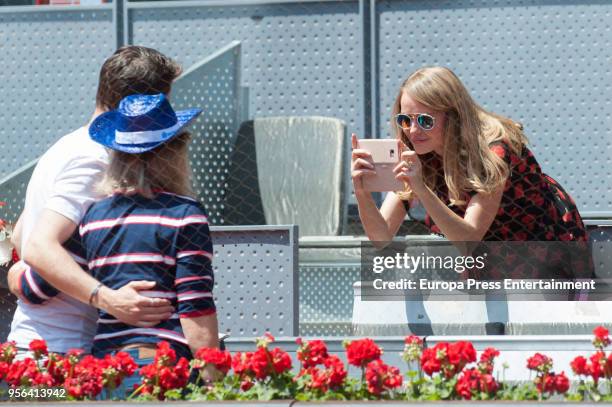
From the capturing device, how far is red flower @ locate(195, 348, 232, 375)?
266 centimetres

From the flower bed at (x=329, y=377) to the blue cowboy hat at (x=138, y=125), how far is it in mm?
484

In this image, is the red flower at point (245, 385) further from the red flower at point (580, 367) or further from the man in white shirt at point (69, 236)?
the red flower at point (580, 367)

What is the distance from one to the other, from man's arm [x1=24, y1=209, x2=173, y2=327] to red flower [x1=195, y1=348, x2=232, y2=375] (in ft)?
0.48

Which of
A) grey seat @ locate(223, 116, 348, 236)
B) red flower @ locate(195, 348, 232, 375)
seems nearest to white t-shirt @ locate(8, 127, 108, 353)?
red flower @ locate(195, 348, 232, 375)

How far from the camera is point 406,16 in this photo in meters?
6.96

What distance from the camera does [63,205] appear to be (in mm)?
2861

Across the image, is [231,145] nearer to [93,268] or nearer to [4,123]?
[4,123]

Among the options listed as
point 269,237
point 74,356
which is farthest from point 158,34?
point 74,356

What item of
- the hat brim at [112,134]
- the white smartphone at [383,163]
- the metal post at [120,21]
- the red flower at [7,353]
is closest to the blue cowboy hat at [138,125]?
the hat brim at [112,134]

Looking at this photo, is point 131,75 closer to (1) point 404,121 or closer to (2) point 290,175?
(1) point 404,121

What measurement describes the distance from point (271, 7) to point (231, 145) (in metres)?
0.88

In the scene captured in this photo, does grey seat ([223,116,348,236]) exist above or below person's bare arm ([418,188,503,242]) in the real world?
above

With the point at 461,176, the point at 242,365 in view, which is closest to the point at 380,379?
the point at 242,365

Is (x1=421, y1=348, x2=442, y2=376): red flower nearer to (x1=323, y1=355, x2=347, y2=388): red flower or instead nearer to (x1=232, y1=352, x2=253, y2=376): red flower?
(x1=323, y1=355, x2=347, y2=388): red flower
